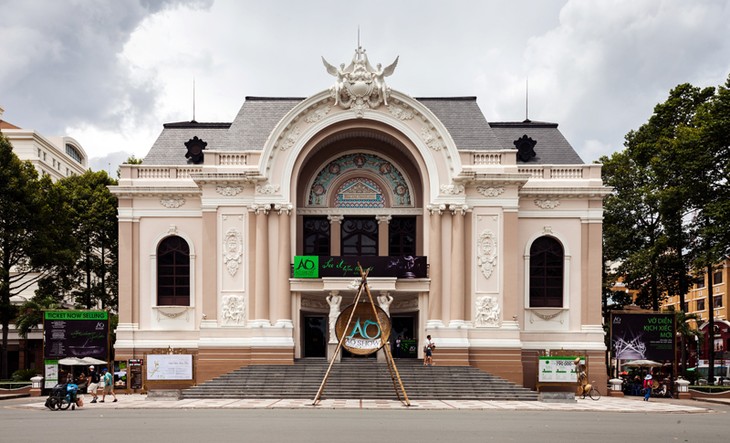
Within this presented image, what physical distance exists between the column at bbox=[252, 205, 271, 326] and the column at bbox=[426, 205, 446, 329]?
8680 mm

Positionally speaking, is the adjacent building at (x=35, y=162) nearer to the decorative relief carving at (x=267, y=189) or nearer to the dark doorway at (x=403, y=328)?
the decorative relief carving at (x=267, y=189)

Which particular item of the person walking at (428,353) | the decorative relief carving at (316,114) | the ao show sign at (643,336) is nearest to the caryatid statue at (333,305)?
the person walking at (428,353)

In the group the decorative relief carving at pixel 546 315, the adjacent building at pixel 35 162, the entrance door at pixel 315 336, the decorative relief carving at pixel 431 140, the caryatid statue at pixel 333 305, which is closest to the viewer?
the caryatid statue at pixel 333 305

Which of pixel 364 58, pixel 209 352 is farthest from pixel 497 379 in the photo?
pixel 364 58

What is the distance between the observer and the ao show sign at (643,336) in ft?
141

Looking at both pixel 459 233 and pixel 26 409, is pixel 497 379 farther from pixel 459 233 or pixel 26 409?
pixel 26 409

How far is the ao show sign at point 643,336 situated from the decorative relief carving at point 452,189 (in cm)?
1032

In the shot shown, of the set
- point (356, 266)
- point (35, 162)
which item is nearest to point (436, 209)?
point (356, 266)

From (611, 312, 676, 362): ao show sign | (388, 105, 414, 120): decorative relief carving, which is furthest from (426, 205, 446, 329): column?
(611, 312, 676, 362): ao show sign

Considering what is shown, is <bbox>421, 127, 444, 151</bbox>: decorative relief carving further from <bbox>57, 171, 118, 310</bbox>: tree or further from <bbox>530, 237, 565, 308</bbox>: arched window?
<bbox>57, 171, 118, 310</bbox>: tree

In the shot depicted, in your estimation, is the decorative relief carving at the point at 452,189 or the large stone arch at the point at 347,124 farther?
the large stone arch at the point at 347,124

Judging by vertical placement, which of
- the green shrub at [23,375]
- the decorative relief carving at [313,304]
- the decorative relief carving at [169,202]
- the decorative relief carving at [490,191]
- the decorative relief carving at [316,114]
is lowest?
the green shrub at [23,375]

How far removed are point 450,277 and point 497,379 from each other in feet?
20.9

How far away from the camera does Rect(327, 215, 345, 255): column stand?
4656cm
